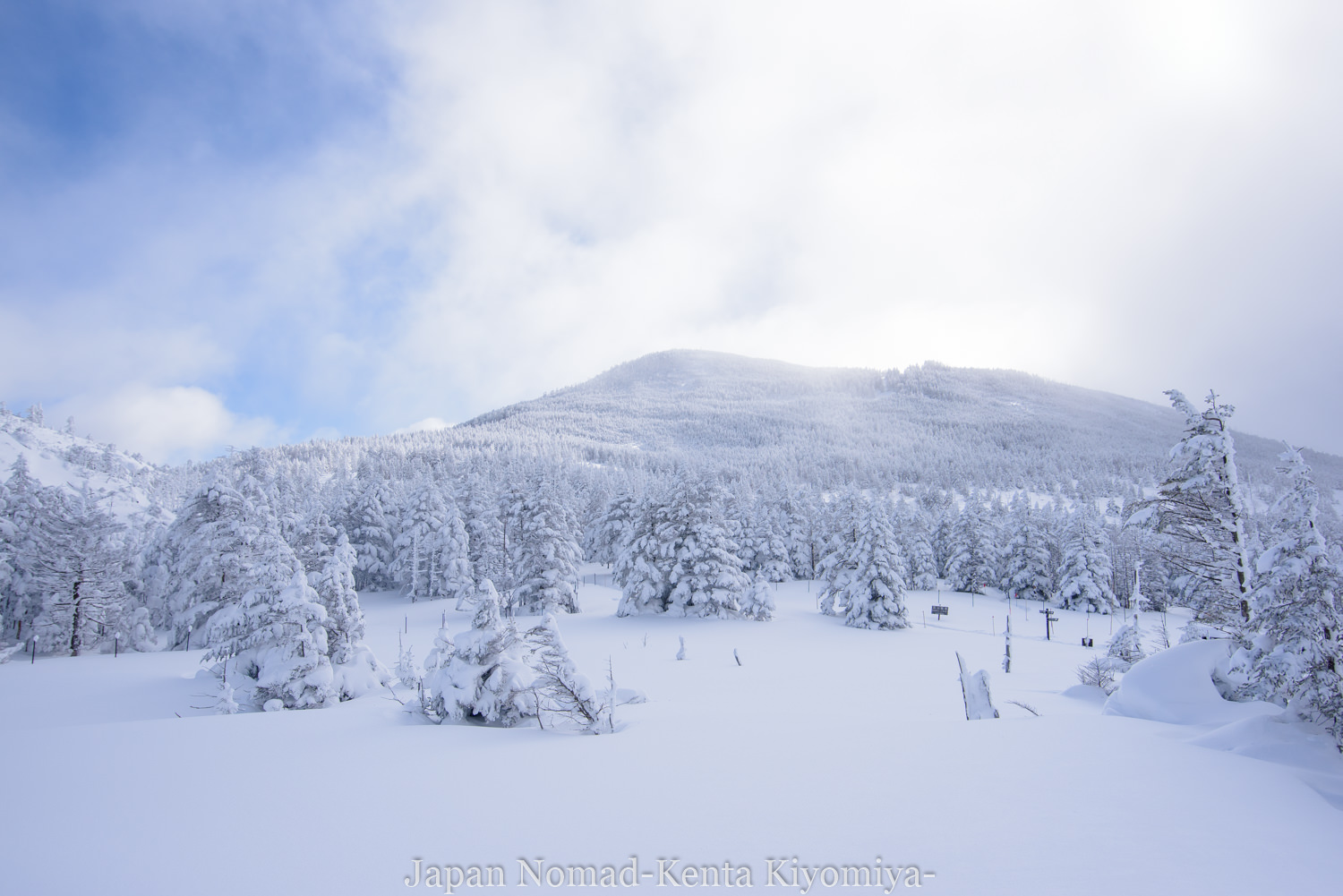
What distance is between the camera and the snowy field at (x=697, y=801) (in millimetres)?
4930

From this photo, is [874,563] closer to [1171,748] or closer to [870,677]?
[870,677]

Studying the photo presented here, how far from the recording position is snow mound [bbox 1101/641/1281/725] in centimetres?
934

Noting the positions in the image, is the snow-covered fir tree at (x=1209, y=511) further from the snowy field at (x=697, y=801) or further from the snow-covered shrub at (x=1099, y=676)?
the snow-covered shrub at (x=1099, y=676)

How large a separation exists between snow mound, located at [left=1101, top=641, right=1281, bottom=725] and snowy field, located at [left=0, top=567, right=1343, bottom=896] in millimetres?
48

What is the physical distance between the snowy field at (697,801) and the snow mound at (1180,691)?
48mm

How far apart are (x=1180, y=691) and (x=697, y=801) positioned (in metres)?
9.51

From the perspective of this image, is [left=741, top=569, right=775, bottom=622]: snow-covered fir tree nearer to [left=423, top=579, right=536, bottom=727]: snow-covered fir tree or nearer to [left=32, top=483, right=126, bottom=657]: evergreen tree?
[left=423, top=579, right=536, bottom=727]: snow-covered fir tree

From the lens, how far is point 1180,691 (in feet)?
32.8

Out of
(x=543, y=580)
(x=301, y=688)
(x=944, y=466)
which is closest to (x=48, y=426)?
(x=543, y=580)

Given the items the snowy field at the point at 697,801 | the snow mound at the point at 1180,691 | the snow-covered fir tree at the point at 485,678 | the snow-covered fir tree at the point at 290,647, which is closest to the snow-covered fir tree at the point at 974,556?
the snow mound at the point at 1180,691

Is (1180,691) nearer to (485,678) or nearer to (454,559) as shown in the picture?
(485,678)

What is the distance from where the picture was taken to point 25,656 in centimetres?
3145

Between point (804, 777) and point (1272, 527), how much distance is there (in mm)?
9371

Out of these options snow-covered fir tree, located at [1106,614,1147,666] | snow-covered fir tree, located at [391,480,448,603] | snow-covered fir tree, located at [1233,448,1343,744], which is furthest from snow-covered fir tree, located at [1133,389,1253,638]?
snow-covered fir tree, located at [391,480,448,603]
